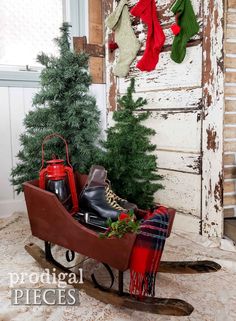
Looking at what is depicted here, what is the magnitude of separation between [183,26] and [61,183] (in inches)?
48.7

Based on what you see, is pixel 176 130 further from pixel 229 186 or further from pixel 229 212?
pixel 229 212

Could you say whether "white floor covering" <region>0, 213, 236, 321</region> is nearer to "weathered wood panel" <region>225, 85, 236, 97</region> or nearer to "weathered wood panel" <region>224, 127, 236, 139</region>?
"weathered wood panel" <region>224, 127, 236, 139</region>

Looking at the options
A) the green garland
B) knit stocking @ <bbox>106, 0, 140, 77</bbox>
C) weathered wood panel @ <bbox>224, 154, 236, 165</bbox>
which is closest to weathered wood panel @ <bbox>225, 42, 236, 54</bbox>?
knit stocking @ <bbox>106, 0, 140, 77</bbox>

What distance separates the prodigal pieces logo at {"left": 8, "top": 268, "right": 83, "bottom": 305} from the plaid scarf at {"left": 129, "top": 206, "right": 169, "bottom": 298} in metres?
0.31

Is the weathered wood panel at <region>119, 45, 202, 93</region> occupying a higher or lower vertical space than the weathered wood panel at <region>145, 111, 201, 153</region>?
higher

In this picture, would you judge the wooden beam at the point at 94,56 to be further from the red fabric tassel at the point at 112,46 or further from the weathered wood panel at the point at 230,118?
the weathered wood panel at the point at 230,118

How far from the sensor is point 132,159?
84.5 inches

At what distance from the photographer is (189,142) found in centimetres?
202

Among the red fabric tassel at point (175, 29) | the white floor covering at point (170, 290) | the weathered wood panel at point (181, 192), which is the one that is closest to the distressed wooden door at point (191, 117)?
the weathered wood panel at point (181, 192)

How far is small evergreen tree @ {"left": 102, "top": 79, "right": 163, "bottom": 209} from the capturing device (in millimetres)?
2105

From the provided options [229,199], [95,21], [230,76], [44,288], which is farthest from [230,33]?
[44,288]

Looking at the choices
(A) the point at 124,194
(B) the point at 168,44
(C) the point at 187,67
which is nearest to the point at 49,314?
(A) the point at 124,194

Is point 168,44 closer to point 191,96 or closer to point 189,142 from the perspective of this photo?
point 191,96

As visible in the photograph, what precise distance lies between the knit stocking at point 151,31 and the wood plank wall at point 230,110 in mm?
458
